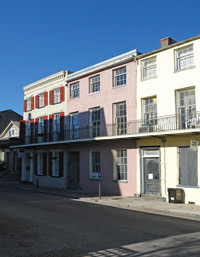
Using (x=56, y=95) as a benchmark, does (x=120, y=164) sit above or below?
below

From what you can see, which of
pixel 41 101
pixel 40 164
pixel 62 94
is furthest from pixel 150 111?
pixel 40 164

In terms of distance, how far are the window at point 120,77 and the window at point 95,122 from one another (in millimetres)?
2405

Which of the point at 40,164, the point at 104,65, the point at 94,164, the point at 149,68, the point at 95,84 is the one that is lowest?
the point at 40,164

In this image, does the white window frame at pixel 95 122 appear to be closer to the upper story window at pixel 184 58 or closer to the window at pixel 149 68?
the window at pixel 149 68

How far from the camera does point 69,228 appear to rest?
822cm

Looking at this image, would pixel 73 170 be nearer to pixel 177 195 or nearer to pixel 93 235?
pixel 177 195

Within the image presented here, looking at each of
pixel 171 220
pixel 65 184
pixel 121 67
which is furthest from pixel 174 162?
pixel 65 184

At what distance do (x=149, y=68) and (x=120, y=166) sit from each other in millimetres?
6461

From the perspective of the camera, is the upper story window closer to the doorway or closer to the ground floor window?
the ground floor window

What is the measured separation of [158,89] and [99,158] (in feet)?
A: 21.4

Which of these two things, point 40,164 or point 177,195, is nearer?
point 177,195

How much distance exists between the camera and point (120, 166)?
1856 centimetres

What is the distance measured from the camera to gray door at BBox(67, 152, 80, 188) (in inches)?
890

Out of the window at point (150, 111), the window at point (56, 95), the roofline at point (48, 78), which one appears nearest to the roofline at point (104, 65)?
the roofline at point (48, 78)
